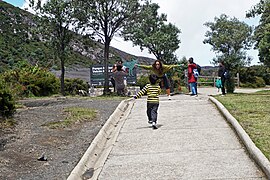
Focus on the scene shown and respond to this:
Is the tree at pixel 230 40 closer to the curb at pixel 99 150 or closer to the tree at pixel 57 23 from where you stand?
the tree at pixel 57 23

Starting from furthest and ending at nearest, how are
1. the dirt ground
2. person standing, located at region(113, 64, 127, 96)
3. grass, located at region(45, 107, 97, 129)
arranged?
person standing, located at region(113, 64, 127, 96) → grass, located at region(45, 107, 97, 129) → the dirt ground

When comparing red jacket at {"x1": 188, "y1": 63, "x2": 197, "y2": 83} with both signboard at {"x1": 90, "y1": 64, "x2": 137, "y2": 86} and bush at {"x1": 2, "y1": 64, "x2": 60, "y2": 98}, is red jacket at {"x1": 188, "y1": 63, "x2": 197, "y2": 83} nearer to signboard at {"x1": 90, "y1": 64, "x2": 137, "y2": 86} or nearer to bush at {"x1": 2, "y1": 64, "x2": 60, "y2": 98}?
bush at {"x1": 2, "y1": 64, "x2": 60, "y2": 98}

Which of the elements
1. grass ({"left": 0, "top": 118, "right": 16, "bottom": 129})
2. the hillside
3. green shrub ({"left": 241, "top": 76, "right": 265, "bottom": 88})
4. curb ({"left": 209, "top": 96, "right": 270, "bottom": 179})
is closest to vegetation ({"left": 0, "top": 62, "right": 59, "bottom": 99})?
the hillside

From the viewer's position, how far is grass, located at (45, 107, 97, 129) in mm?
11656

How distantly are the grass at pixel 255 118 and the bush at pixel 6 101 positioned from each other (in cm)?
568

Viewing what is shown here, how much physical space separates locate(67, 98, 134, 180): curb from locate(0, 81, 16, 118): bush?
97.6 inches

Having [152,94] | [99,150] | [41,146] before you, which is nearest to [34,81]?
[152,94]

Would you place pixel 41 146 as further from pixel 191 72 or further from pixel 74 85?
pixel 74 85

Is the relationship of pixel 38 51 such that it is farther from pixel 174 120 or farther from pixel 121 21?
pixel 174 120

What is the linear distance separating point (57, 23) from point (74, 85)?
274 inches

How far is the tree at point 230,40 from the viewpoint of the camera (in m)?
48.5

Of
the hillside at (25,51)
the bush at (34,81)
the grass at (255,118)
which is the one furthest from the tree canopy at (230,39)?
the grass at (255,118)

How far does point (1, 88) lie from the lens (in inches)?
450

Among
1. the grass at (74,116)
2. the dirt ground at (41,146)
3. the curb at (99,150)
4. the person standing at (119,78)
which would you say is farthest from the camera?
the person standing at (119,78)
